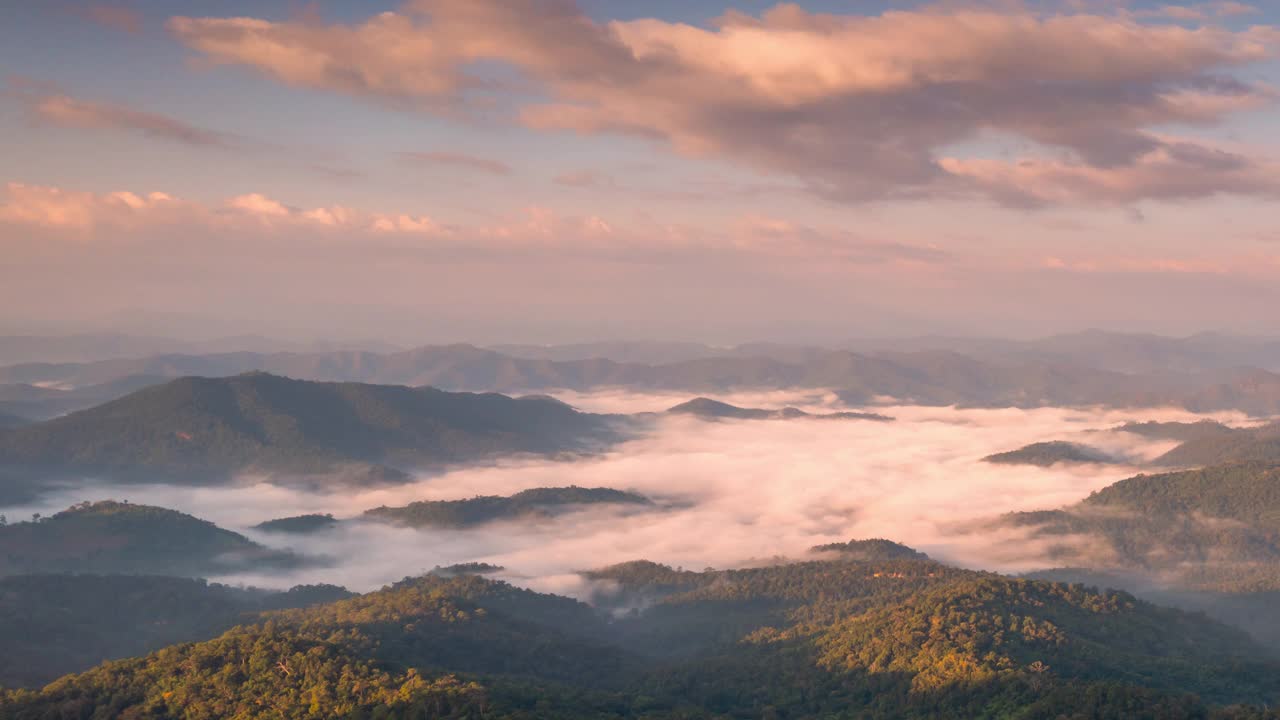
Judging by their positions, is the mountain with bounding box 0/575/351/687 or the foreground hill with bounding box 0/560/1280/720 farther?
the mountain with bounding box 0/575/351/687

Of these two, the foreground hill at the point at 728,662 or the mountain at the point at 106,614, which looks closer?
the foreground hill at the point at 728,662

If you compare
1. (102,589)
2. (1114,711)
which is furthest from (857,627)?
(102,589)

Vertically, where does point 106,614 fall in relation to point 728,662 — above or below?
above

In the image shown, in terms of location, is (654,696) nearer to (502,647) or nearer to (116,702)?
(502,647)

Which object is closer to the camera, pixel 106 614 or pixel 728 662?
pixel 728 662
